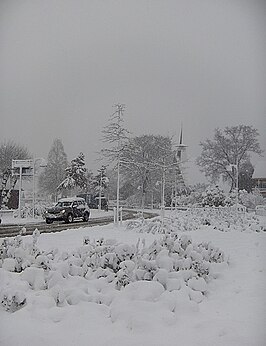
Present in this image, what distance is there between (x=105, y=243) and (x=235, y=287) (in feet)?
2.90

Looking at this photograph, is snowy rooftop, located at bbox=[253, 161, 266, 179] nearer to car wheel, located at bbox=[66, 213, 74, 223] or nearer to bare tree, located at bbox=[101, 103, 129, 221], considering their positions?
bare tree, located at bbox=[101, 103, 129, 221]

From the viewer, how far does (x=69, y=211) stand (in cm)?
276

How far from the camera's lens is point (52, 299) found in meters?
2.00

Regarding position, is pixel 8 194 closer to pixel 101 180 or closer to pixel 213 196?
pixel 101 180

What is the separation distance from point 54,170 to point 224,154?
3.35ft

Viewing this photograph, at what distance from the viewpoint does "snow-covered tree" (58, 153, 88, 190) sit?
8.00ft

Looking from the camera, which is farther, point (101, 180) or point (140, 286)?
point (101, 180)

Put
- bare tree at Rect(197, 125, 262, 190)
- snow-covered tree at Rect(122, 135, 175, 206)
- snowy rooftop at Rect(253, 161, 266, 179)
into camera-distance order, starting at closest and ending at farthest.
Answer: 1. snowy rooftop at Rect(253, 161, 266, 179)
2. bare tree at Rect(197, 125, 262, 190)
3. snow-covered tree at Rect(122, 135, 175, 206)

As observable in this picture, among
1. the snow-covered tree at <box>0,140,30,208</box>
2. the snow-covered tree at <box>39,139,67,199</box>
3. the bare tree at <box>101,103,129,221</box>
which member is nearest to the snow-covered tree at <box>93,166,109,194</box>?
the bare tree at <box>101,103,129,221</box>

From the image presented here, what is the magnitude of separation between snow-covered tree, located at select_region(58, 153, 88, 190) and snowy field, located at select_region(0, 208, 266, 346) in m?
0.42

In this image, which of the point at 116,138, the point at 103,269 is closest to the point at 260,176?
the point at 116,138

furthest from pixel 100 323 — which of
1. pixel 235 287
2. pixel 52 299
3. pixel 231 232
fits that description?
pixel 231 232

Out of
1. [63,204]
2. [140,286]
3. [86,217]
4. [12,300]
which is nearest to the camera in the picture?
[12,300]

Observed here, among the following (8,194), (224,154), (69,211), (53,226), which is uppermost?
(224,154)
